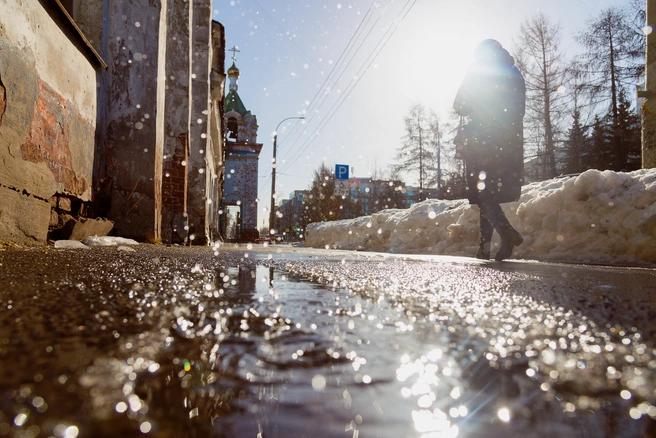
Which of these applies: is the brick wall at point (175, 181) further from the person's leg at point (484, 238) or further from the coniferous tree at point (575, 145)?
the coniferous tree at point (575, 145)

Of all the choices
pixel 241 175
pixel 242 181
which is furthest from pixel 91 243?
pixel 241 175

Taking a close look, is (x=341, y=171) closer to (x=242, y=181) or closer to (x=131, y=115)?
(x=242, y=181)

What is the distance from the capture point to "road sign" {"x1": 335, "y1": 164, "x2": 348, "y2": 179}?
25.2m

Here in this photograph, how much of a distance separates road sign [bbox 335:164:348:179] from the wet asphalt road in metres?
24.6

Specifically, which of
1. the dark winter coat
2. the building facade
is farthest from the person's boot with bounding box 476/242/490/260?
the building facade

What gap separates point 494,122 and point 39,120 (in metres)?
4.08

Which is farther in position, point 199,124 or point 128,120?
point 199,124

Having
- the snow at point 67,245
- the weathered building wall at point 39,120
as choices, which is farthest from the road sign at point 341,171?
the snow at point 67,245

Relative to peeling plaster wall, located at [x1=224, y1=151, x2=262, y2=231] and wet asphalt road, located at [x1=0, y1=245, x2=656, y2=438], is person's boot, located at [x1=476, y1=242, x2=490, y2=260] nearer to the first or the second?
→ wet asphalt road, located at [x1=0, y1=245, x2=656, y2=438]

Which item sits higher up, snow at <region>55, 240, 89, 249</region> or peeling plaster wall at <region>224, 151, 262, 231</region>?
peeling plaster wall at <region>224, 151, 262, 231</region>

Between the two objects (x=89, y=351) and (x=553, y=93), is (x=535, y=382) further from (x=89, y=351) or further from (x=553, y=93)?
(x=553, y=93)

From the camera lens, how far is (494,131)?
4.16 metres

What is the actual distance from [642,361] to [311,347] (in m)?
0.43

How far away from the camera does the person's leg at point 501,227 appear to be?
3.93m
